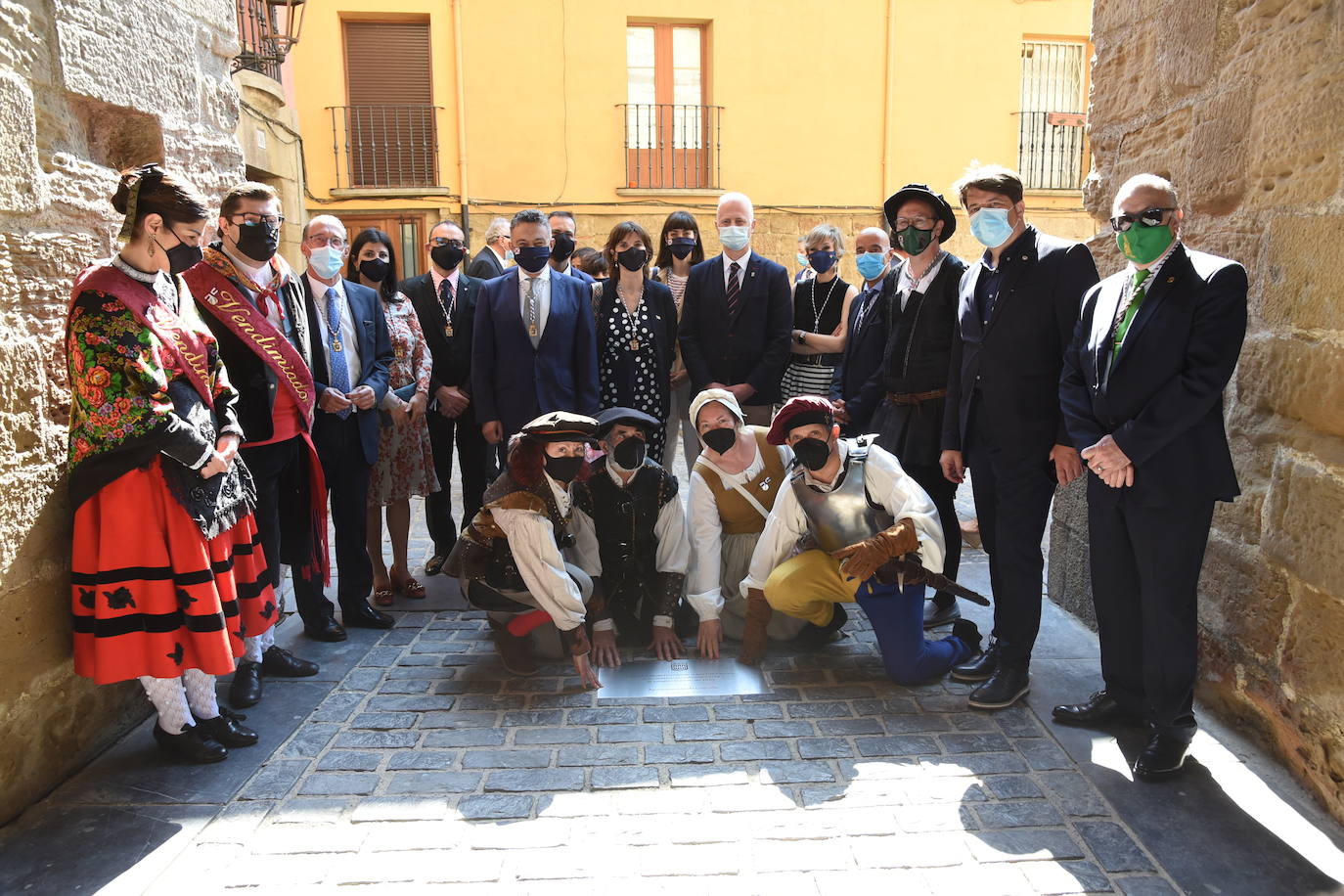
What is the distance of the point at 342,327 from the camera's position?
4.20 m

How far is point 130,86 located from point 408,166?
9.34 meters

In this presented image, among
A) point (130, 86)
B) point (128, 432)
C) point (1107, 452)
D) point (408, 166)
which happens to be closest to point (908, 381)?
point (1107, 452)

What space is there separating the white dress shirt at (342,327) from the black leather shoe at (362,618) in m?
1.04

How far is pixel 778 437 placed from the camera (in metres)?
3.80

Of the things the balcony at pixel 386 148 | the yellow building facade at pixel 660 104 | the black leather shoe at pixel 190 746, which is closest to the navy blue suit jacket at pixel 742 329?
the black leather shoe at pixel 190 746

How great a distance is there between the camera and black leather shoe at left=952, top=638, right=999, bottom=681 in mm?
3642

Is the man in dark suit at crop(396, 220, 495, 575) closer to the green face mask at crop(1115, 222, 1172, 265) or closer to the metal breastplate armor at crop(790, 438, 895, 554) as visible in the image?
the metal breastplate armor at crop(790, 438, 895, 554)

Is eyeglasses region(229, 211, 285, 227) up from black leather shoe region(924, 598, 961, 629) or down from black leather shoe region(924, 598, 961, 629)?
up

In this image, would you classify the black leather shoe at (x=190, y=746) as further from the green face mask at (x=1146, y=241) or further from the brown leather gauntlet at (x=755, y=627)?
the green face mask at (x=1146, y=241)

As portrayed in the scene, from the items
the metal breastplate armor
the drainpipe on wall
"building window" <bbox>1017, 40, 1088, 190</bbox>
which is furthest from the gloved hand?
"building window" <bbox>1017, 40, 1088, 190</bbox>

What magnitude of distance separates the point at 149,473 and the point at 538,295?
2.16 meters

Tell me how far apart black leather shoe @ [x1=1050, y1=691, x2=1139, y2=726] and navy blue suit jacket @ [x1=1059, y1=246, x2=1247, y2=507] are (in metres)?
0.81

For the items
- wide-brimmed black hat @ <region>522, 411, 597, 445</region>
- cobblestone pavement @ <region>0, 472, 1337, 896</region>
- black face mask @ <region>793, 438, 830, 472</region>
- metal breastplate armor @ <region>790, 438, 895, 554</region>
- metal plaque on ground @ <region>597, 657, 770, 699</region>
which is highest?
wide-brimmed black hat @ <region>522, 411, 597, 445</region>

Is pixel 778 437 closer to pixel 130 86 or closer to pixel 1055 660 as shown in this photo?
pixel 1055 660
